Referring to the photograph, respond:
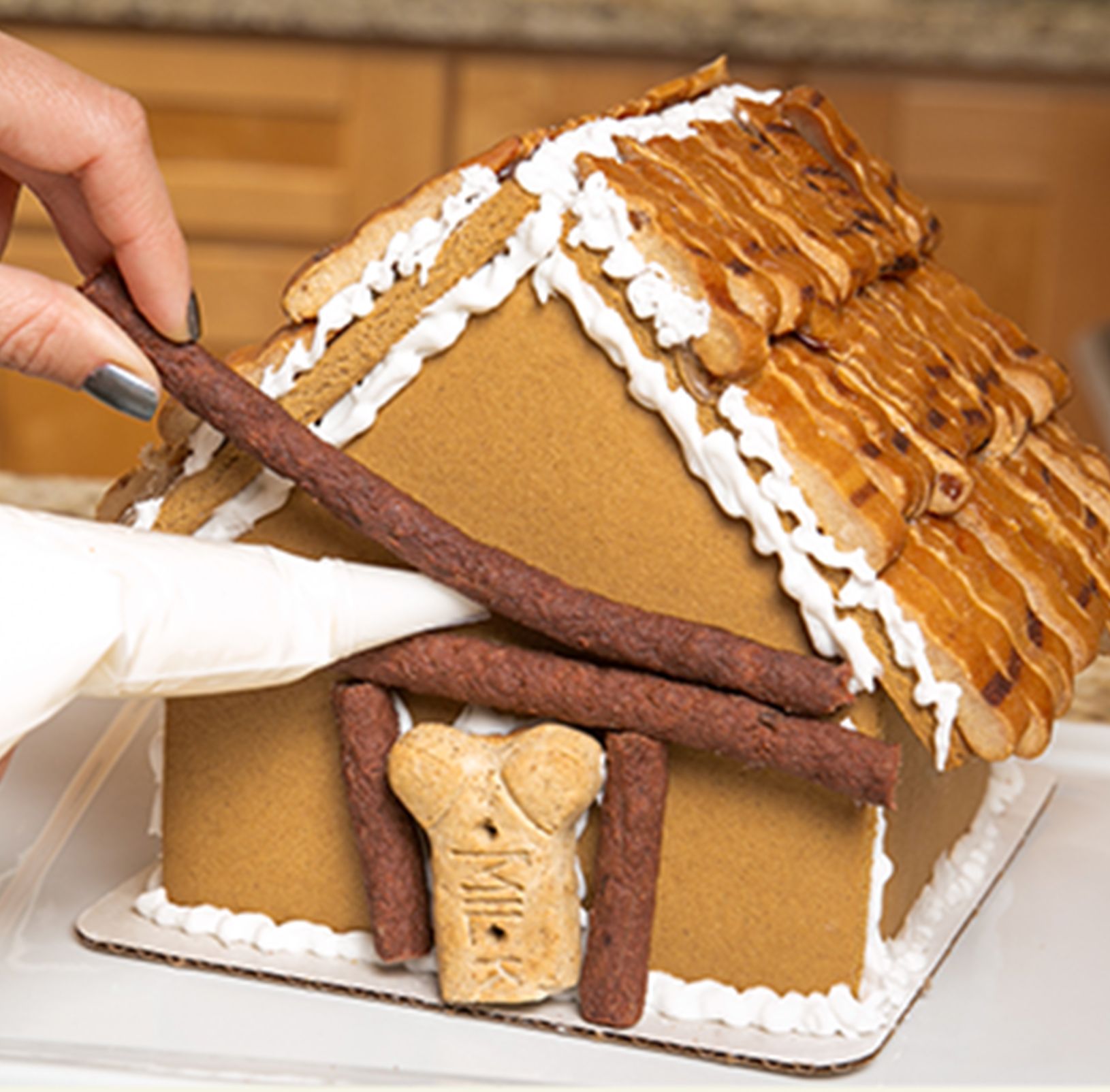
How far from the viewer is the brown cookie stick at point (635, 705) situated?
2.91 feet

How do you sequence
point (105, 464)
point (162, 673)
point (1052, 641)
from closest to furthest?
point (162, 673)
point (1052, 641)
point (105, 464)

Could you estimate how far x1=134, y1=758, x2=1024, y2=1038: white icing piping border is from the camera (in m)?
0.94

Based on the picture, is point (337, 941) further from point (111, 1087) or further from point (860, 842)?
point (860, 842)

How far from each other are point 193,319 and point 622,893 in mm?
373

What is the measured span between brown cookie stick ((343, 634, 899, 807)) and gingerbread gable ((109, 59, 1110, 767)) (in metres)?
0.03

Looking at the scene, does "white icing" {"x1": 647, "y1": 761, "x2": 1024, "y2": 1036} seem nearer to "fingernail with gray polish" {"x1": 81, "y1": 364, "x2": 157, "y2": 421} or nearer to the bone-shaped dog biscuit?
the bone-shaped dog biscuit

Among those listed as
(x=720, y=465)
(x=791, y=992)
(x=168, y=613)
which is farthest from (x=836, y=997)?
(x=168, y=613)

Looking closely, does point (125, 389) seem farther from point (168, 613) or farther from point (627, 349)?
point (627, 349)

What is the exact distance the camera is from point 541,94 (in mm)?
2627

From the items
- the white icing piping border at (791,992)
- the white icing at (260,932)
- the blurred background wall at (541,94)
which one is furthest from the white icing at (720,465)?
the blurred background wall at (541,94)

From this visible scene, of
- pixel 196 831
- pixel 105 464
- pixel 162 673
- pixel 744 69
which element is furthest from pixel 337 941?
pixel 105 464

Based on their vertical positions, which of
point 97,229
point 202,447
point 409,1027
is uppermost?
point 97,229

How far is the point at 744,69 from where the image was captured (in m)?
2.66

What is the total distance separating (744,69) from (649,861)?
6.34ft
